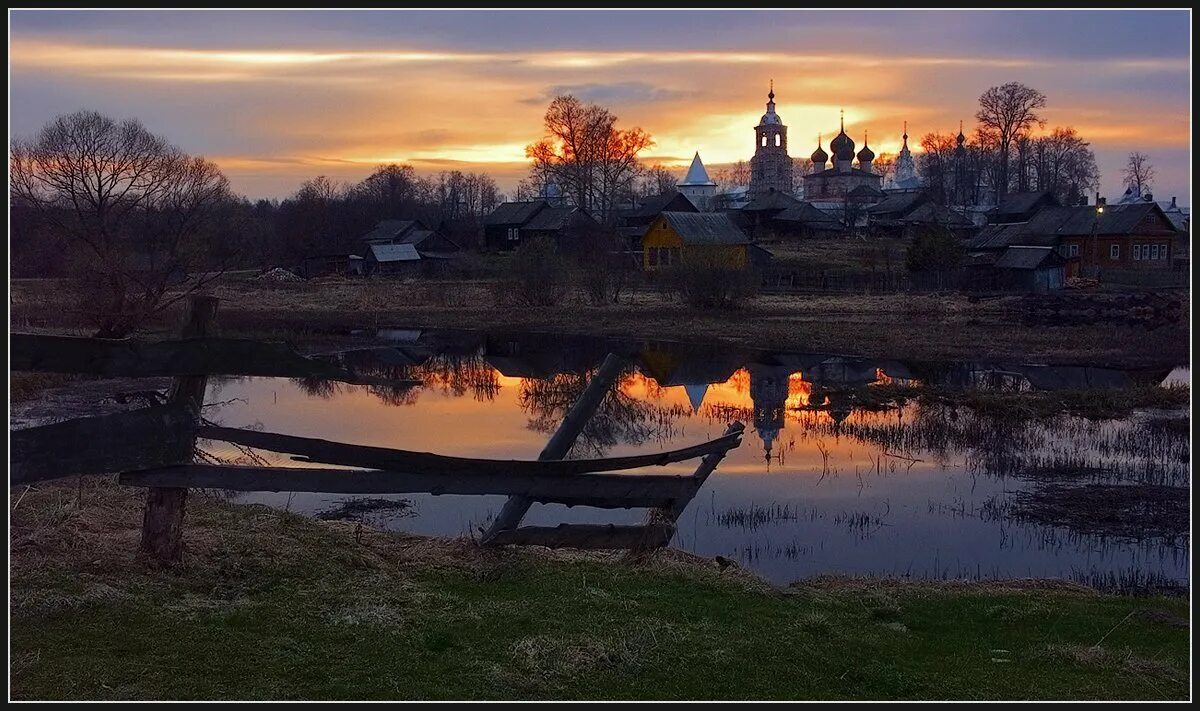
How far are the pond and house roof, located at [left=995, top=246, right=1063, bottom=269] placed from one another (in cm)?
2223

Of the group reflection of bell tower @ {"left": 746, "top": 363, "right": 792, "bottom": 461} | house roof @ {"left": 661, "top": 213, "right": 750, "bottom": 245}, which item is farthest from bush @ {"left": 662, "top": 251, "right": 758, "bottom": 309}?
house roof @ {"left": 661, "top": 213, "right": 750, "bottom": 245}

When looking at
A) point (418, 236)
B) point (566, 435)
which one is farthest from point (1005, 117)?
point (566, 435)

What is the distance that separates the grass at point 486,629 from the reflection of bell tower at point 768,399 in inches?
356

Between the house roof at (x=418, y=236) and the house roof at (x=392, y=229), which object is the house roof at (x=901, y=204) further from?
the house roof at (x=392, y=229)

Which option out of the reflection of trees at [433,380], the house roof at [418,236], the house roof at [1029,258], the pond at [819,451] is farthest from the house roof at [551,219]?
the pond at [819,451]

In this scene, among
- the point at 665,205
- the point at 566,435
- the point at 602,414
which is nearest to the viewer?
the point at 566,435

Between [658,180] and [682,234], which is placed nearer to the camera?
[682,234]

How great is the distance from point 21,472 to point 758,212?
2858 inches

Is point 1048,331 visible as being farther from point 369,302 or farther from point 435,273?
point 435,273

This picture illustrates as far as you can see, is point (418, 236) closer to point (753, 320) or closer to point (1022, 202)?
point (753, 320)

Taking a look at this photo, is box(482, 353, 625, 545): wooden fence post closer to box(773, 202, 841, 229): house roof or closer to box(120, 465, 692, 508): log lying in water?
box(120, 465, 692, 508): log lying in water

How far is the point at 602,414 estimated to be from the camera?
66.7 ft

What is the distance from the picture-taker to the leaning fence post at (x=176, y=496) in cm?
625

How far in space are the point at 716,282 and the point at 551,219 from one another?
31562mm
